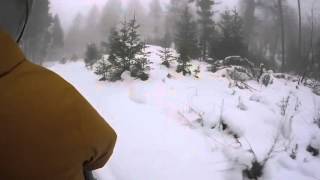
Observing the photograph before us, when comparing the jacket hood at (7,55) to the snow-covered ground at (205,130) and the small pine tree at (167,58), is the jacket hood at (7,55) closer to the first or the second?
the snow-covered ground at (205,130)

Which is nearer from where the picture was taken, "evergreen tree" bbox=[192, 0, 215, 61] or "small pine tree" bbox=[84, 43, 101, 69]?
"small pine tree" bbox=[84, 43, 101, 69]

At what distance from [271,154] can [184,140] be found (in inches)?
33.2

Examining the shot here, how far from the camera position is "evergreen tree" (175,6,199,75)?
7497 millimetres

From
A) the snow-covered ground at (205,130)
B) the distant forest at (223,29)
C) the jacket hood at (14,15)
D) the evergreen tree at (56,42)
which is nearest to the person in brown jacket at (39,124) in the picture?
the jacket hood at (14,15)

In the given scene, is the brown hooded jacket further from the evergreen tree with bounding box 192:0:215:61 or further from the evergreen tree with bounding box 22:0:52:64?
the evergreen tree with bounding box 22:0:52:64

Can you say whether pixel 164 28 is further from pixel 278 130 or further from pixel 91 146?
pixel 91 146

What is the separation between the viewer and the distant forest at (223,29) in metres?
9.17

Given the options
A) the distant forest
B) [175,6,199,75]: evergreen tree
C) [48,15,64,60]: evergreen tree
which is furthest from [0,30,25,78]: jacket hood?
[48,15,64,60]: evergreen tree

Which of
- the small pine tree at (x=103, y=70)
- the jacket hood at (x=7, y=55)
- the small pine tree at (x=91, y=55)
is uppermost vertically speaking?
the jacket hood at (x=7, y=55)

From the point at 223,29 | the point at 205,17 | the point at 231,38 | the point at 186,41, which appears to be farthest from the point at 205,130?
the point at 205,17

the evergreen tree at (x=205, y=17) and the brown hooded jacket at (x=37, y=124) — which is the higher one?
the brown hooded jacket at (x=37, y=124)

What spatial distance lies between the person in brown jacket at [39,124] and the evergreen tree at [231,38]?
339 inches

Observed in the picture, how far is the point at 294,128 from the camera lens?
4.18m

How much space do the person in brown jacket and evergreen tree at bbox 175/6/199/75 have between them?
629cm
